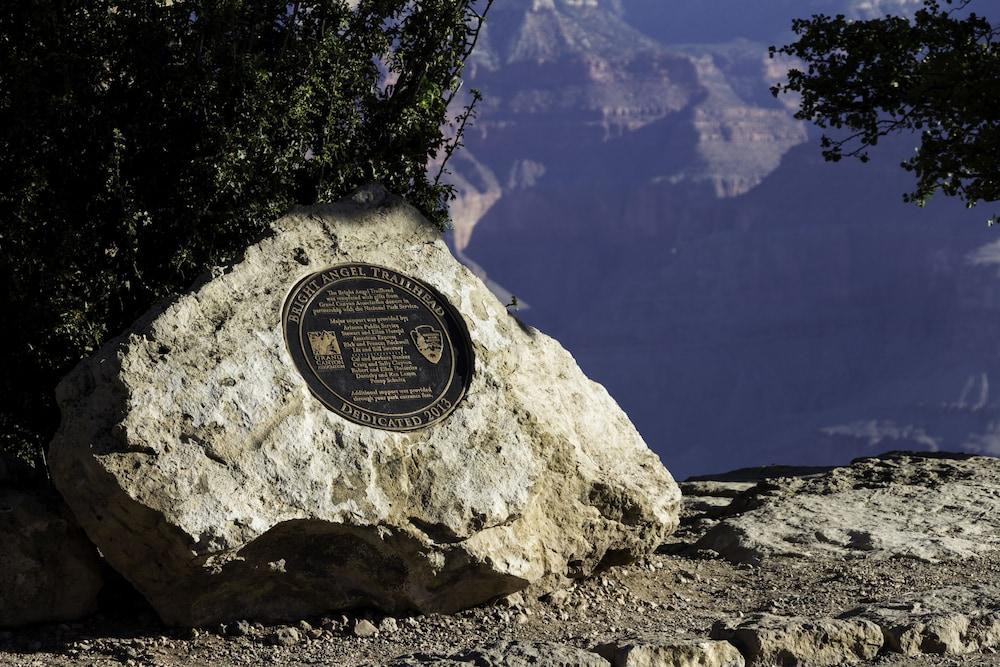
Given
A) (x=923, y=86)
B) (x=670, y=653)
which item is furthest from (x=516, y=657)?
(x=923, y=86)

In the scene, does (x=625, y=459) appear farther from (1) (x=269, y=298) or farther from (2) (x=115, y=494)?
(2) (x=115, y=494)

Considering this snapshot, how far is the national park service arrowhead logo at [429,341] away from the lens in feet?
27.0

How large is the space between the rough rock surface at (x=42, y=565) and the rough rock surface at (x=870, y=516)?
453 cm

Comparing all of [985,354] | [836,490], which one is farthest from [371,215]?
[985,354]

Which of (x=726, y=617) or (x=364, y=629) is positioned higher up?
(x=726, y=617)

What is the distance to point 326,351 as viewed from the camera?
794 cm

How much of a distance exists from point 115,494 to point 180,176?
10.1ft

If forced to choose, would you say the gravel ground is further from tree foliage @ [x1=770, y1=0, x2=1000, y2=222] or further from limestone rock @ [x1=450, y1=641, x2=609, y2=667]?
tree foliage @ [x1=770, y1=0, x2=1000, y2=222]

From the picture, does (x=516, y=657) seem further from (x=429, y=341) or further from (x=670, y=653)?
(x=429, y=341)

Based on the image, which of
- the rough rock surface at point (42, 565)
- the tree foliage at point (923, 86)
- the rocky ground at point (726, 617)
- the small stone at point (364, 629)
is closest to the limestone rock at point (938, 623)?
the rocky ground at point (726, 617)

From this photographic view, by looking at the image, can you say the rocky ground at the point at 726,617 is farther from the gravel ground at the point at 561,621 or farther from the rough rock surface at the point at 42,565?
the rough rock surface at the point at 42,565

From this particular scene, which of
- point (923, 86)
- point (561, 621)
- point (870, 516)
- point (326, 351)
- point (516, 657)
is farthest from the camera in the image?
point (923, 86)

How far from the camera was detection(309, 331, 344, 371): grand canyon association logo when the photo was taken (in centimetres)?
788

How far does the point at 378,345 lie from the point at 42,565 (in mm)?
2368
